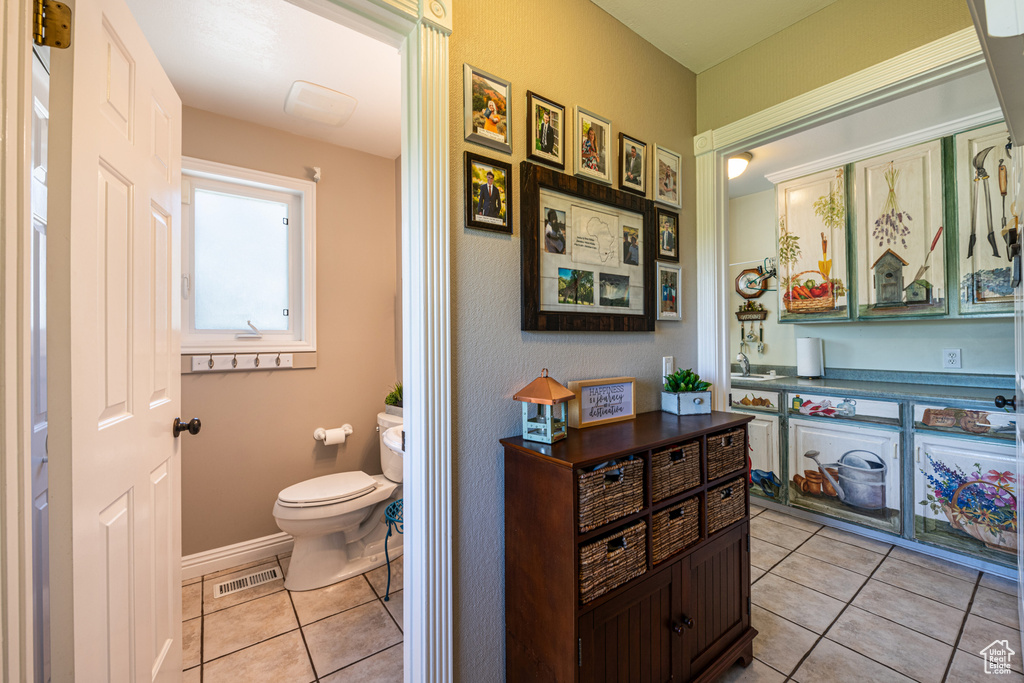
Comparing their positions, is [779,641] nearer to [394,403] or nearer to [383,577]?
[383,577]

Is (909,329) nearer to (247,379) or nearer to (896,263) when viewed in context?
(896,263)

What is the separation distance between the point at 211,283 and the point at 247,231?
14.6 inches

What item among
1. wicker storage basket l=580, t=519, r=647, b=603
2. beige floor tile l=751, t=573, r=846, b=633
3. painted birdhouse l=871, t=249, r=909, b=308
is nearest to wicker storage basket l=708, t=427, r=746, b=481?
wicker storage basket l=580, t=519, r=647, b=603

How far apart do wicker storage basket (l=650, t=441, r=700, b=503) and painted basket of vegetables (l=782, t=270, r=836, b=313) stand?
Result: 2.29 m

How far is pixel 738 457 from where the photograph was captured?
5.16 feet

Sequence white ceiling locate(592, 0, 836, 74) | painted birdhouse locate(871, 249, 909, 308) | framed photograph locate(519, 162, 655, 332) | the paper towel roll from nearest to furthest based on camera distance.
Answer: framed photograph locate(519, 162, 655, 332) < white ceiling locate(592, 0, 836, 74) < painted birdhouse locate(871, 249, 909, 308) < the paper towel roll

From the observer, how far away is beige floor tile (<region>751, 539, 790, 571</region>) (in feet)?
7.65

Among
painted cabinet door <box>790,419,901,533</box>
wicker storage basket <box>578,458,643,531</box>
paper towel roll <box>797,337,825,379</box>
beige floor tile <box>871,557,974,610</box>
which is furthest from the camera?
paper towel roll <box>797,337,825,379</box>

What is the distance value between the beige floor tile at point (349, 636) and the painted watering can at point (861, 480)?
8.92ft

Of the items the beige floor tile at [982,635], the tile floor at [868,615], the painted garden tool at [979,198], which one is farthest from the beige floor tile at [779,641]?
the painted garden tool at [979,198]

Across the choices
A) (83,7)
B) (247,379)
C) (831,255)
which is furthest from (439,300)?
(831,255)

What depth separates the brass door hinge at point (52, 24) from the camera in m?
0.77

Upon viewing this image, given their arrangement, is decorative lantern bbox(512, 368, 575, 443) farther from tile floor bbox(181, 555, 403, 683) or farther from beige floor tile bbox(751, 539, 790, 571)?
beige floor tile bbox(751, 539, 790, 571)

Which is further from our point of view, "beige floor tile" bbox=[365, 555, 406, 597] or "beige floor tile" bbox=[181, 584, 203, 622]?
"beige floor tile" bbox=[365, 555, 406, 597]
